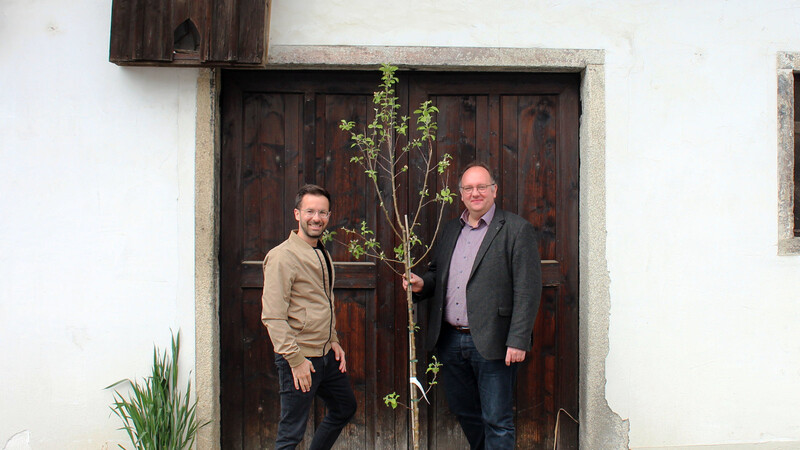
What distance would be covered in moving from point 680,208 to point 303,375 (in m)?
2.45

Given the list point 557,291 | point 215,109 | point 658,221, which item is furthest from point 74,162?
point 658,221

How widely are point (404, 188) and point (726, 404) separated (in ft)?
7.86

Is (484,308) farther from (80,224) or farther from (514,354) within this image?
(80,224)

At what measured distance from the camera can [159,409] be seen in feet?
10.2

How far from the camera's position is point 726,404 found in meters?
3.40

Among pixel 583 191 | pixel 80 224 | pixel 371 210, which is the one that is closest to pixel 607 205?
pixel 583 191

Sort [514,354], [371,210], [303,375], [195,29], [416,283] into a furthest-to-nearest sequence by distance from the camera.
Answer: [371,210], [195,29], [416,283], [514,354], [303,375]

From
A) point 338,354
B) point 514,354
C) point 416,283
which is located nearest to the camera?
point 514,354

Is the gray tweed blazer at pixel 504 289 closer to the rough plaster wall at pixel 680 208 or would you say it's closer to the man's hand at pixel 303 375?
the rough plaster wall at pixel 680 208

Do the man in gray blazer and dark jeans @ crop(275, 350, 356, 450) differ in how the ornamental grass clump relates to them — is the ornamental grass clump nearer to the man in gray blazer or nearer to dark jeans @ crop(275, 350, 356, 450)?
dark jeans @ crop(275, 350, 356, 450)

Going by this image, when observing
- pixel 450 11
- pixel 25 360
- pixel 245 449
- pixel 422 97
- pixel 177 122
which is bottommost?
pixel 245 449

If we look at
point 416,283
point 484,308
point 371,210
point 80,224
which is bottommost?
point 484,308

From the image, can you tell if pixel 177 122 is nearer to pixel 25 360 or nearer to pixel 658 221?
pixel 25 360

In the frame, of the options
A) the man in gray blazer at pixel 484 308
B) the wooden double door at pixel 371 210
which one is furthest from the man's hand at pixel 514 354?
the wooden double door at pixel 371 210
